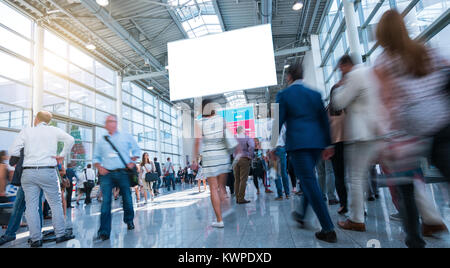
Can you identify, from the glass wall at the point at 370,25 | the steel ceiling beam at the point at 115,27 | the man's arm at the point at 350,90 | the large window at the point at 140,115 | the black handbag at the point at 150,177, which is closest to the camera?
the man's arm at the point at 350,90

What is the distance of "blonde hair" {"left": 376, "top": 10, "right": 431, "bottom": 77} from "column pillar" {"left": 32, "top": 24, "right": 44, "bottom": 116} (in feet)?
33.1

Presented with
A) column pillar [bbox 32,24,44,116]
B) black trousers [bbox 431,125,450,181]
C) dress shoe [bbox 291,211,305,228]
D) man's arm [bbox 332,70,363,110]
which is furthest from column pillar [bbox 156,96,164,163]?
black trousers [bbox 431,125,450,181]

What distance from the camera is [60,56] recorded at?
9.98 metres

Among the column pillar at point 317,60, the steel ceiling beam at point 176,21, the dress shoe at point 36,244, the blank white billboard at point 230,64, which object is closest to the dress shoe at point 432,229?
the dress shoe at point 36,244

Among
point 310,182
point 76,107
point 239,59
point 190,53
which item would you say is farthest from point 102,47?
point 310,182

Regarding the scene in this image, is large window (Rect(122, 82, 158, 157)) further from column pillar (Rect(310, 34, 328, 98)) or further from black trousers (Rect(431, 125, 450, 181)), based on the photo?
black trousers (Rect(431, 125, 450, 181))

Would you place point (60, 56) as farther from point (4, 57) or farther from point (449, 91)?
point (449, 91)

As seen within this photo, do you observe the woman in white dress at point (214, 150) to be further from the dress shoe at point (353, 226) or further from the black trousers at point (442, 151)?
the black trousers at point (442, 151)

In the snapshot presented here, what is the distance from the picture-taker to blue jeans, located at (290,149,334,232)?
6.38 ft

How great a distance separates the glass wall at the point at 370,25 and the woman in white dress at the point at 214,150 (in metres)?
1.34

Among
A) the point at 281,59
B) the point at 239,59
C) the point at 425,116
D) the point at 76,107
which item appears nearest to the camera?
the point at 425,116

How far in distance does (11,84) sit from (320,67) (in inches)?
461

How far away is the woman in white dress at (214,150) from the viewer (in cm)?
271
